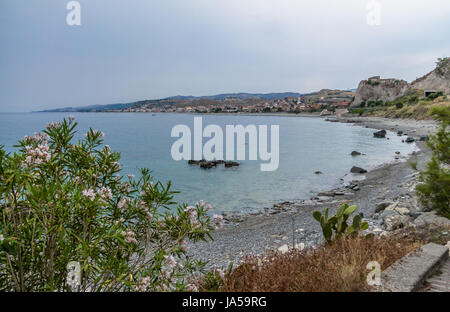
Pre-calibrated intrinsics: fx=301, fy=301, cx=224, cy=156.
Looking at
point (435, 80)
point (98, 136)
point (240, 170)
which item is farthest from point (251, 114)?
point (98, 136)

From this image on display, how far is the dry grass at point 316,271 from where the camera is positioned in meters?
3.44

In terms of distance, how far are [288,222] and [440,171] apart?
6.54m

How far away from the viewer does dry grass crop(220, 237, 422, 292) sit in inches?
135

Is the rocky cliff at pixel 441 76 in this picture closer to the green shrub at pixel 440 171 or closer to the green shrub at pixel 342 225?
the green shrub at pixel 440 171

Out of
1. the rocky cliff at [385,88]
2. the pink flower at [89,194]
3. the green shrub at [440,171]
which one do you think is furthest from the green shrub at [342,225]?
the rocky cliff at [385,88]

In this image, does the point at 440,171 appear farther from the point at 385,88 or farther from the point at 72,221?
the point at 385,88

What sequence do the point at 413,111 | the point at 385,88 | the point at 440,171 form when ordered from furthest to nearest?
the point at 385,88 → the point at 413,111 → the point at 440,171

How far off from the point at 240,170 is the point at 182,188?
25.0 ft

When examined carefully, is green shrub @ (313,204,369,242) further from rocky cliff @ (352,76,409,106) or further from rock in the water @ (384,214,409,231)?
rocky cliff @ (352,76,409,106)

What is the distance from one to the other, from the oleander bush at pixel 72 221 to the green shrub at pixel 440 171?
6.96 meters

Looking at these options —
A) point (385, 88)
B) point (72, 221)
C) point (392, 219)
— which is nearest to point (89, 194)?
point (72, 221)

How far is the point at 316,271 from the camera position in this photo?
383cm

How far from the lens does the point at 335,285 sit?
3.38 meters
